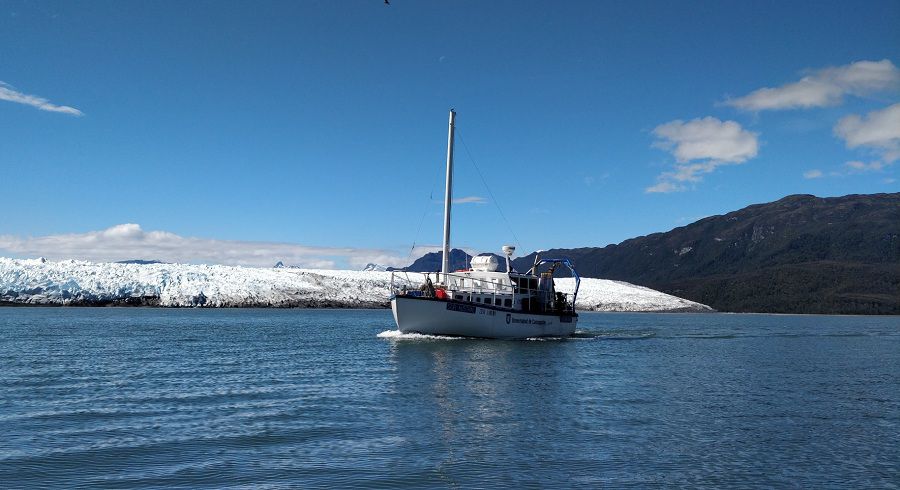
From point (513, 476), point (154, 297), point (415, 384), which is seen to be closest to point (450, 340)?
point (415, 384)

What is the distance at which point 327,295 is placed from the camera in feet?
465

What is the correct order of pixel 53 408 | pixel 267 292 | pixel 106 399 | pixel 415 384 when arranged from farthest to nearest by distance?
pixel 267 292
pixel 415 384
pixel 106 399
pixel 53 408

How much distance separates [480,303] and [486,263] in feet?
18.8

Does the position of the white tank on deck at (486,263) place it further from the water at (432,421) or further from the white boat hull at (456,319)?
the water at (432,421)

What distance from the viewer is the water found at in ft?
50.2

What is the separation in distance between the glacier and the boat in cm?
8238

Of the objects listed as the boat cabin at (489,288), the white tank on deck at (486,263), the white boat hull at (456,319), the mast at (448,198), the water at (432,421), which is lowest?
the water at (432,421)

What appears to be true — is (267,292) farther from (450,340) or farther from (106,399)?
(106,399)

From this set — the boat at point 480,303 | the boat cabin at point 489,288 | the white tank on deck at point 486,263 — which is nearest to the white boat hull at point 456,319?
the boat at point 480,303

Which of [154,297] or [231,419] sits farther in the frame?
[154,297]

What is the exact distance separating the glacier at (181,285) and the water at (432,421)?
84059mm

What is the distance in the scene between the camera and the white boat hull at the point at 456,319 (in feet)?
163

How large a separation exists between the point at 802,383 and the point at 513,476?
76.2 ft

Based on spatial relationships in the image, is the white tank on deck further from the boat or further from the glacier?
the glacier
